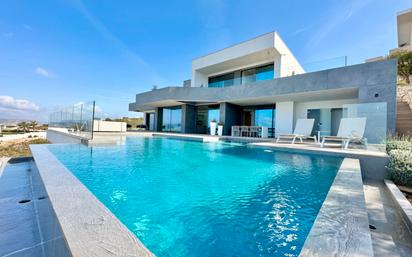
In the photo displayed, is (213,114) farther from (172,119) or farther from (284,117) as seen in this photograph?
(284,117)

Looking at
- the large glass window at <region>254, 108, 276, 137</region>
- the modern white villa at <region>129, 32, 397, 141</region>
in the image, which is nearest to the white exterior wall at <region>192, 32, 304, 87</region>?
the modern white villa at <region>129, 32, 397, 141</region>

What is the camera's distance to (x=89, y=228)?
4.20ft

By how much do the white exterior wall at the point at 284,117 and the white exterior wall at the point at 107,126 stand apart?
13229mm

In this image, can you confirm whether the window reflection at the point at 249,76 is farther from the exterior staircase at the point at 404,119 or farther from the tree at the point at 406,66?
the tree at the point at 406,66

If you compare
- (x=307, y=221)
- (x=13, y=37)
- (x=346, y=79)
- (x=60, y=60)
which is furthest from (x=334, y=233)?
(x=60, y=60)

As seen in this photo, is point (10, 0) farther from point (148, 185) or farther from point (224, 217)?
point (224, 217)

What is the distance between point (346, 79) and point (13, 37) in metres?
20.2

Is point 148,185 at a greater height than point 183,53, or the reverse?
point 183,53

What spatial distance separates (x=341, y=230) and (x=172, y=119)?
737 inches

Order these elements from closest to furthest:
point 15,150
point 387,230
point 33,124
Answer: point 387,230, point 15,150, point 33,124

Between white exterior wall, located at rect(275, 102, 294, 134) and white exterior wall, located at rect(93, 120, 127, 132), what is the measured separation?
1323 centimetres

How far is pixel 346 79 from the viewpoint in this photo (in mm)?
8906

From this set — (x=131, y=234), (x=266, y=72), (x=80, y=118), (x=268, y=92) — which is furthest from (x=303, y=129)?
(x=80, y=118)

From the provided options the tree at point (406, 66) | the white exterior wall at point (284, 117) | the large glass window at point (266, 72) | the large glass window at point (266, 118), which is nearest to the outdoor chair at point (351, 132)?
the white exterior wall at point (284, 117)
